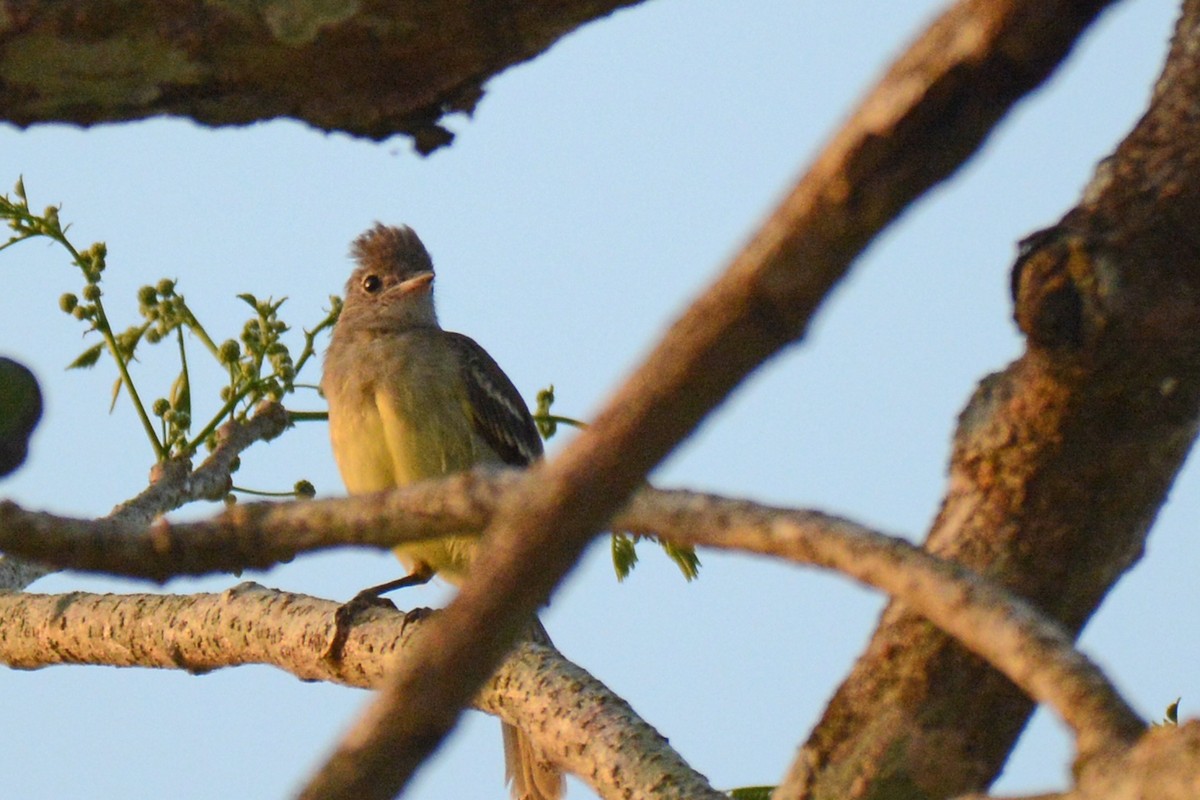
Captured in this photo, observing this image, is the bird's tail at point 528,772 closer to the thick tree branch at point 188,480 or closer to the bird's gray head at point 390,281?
the thick tree branch at point 188,480

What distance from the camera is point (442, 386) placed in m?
9.16

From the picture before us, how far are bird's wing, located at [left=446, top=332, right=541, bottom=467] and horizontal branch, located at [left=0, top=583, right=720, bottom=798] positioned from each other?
2995 mm

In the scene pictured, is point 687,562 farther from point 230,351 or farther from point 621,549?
point 230,351

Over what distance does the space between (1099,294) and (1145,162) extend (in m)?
0.33

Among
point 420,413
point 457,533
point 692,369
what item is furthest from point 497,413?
point 692,369

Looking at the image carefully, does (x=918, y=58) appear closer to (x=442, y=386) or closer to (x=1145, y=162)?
(x=1145, y=162)

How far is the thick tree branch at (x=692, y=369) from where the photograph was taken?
203cm

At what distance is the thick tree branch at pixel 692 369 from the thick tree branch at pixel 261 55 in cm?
115

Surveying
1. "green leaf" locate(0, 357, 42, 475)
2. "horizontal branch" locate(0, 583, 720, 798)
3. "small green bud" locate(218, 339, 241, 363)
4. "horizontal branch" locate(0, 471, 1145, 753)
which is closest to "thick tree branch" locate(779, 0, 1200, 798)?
"horizontal branch" locate(0, 471, 1145, 753)

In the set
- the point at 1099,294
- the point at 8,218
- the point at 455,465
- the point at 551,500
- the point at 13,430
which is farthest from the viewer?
the point at 455,465

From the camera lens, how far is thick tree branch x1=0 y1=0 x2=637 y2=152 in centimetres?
299

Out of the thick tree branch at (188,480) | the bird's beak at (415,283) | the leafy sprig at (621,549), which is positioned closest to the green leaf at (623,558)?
the leafy sprig at (621,549)

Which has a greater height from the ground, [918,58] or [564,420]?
[564,420]

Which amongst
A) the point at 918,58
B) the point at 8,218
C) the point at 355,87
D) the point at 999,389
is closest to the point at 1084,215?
the point at 999,389
